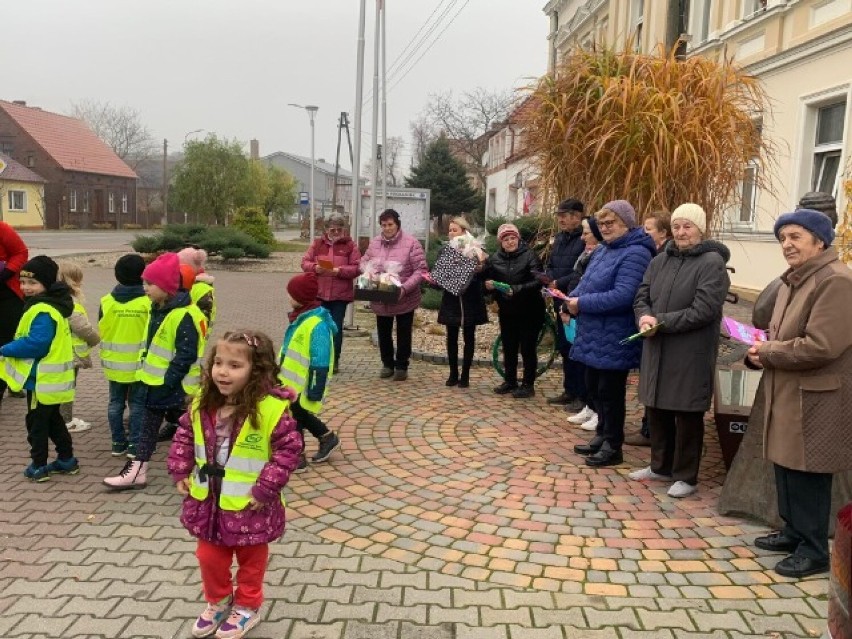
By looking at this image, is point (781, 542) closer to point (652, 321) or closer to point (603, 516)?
point (603, 516)

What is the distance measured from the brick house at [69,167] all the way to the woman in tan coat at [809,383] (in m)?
58.8

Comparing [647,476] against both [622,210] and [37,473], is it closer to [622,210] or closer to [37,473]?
[622,210]

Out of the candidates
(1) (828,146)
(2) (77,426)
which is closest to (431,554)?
(2) (77,426)

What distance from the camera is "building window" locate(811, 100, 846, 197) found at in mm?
11164

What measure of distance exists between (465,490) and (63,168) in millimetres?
58009

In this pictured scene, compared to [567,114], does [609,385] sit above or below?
below

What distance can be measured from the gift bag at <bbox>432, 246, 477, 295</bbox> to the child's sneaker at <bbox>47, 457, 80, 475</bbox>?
369cm

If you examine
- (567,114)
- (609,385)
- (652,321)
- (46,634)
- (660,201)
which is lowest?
(46,634)

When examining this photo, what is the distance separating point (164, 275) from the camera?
434 centimetres

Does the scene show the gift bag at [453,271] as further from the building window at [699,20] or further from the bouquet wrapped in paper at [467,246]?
the building window at [699,20]

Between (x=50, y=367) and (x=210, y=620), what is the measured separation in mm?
2359

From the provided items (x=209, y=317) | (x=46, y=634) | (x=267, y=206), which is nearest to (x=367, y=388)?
(x=209, y=317)

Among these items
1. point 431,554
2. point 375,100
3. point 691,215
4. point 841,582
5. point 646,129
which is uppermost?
point 375,100

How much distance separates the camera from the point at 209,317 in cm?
566
